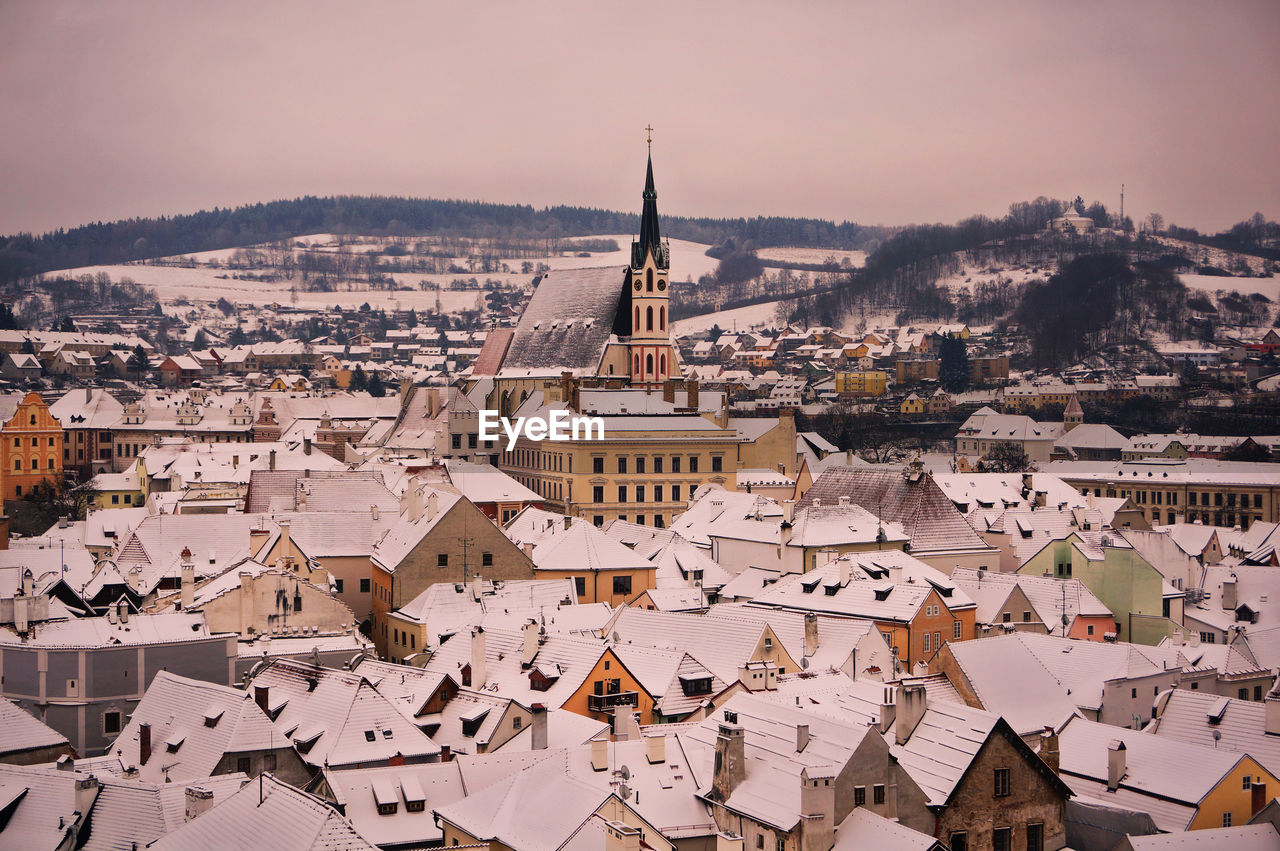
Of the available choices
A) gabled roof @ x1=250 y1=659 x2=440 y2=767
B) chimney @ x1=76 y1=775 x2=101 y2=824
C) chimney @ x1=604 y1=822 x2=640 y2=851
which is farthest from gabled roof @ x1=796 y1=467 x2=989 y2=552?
chimney @ x1=76 y1=775 x2=101 y2=824

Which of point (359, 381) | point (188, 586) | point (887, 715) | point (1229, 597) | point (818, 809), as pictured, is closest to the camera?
point (818, 809)

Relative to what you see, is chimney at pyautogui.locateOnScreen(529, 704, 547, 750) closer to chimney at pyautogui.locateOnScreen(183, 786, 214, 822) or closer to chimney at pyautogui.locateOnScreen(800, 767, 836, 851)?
chimney at pyautogui.locateOnScreen(800, 767, 836, 851)

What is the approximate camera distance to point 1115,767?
32000 millimetres

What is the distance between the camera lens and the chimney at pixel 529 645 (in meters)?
38.6

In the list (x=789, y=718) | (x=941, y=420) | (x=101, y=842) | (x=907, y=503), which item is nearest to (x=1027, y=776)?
(x=789, y=718)

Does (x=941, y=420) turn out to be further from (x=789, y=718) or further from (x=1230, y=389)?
(x=789, y=718)

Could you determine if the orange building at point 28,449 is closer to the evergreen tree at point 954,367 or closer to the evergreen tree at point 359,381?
the evergreen tree at point 359,381

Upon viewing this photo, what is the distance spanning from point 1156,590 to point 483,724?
94.3 feet

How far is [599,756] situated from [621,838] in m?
3.83

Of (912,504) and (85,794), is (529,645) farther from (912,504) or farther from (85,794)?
(912,504)

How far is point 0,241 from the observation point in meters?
66.6

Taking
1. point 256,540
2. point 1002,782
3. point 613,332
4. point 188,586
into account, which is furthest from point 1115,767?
point 613,332

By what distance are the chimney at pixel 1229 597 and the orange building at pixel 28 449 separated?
65272 millimetres

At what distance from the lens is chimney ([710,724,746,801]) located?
90.6 ft
